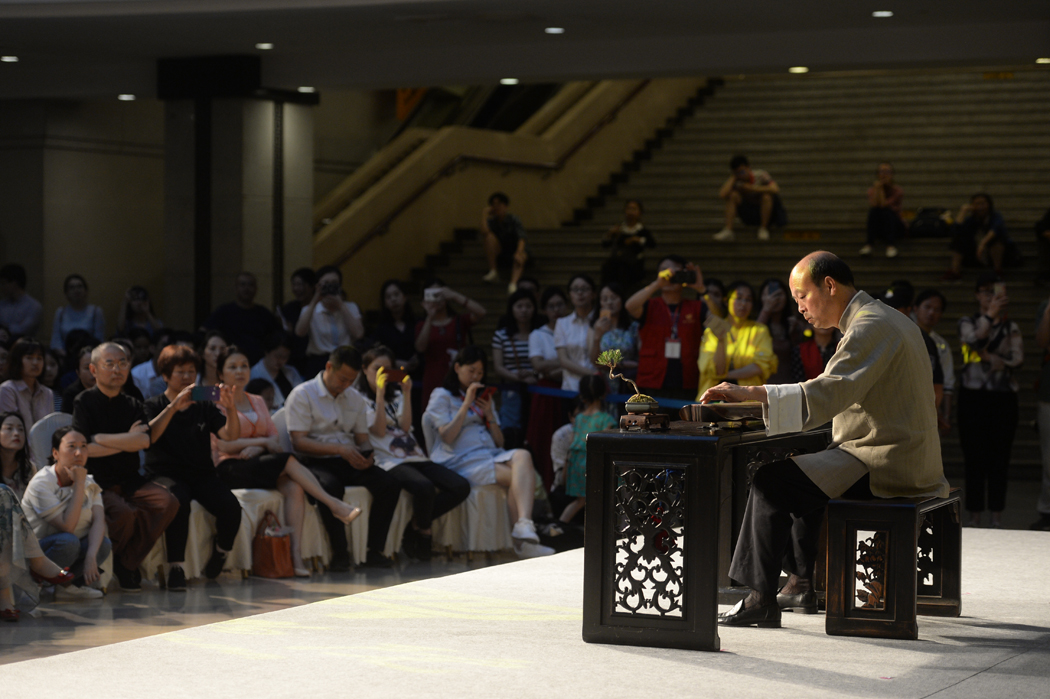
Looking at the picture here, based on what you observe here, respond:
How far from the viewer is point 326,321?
34.7 ft

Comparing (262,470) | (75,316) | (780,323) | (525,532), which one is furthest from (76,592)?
(780,323)

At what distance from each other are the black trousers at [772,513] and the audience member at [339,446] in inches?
146

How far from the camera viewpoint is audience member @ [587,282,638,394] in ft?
31.7

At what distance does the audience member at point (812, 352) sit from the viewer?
8977 mm

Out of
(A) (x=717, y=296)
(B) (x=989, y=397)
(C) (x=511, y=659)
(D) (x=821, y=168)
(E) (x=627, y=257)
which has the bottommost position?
(C) (x=511, y=659)

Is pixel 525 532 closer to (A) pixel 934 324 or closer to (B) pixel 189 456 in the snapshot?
(B) pixel 189 456

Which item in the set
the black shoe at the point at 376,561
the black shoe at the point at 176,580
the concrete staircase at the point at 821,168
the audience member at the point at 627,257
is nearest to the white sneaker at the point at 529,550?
the black shoe at the point at 376,561

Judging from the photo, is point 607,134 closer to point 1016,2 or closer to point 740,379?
point 1016,2

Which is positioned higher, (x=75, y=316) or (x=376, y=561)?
(x=75, y=316)

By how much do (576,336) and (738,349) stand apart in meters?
1.36

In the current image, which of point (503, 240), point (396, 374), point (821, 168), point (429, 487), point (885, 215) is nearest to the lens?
point (429, 487)

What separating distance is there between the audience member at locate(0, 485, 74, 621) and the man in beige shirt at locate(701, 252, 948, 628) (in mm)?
3589

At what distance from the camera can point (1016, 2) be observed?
997cm

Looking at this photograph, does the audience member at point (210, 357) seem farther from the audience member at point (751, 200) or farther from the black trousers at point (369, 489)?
the audience member at point (751, 200)
